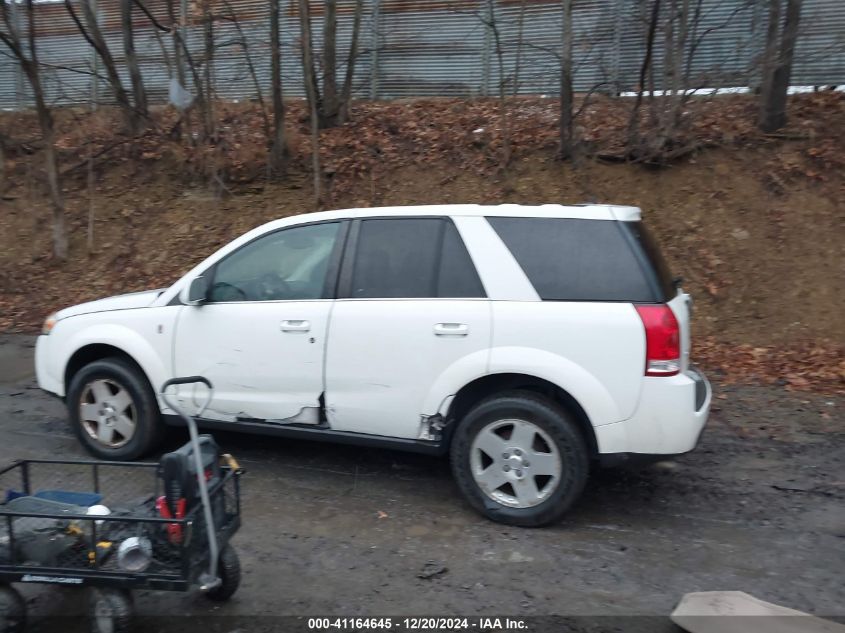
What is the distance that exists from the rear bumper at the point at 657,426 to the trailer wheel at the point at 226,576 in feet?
7.15

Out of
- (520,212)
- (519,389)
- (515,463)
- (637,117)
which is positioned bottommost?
(515,463)

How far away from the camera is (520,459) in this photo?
16.0 feet

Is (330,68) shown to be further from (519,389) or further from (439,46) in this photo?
(519,389)

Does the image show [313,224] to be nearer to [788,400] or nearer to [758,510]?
[758,510]

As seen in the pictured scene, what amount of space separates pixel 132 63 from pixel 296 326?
9784 millimetres

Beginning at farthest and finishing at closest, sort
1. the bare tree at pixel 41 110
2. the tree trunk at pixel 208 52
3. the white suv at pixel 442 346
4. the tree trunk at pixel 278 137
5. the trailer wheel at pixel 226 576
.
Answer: the tree trunk at pixel 278 137, the tree trunk at pixel 208 52, the bare tree at pixel 41 110, the white suv at pixel 442 346, the trailer wheel at pixel 226 576

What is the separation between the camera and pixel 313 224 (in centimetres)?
561

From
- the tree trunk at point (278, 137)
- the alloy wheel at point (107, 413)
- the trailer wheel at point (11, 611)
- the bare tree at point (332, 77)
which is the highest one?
the bare tree at point (332, 77)

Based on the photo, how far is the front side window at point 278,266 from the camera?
553 centimetres

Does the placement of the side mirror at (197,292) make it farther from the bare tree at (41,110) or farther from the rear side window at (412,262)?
the bare tree at (41,110)

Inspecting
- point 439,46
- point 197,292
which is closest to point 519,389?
point 197,292

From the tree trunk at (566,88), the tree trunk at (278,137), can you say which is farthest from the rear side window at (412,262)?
the tree trunk at (278,137)

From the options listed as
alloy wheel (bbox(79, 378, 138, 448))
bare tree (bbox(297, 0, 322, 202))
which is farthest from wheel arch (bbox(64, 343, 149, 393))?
bare tree (bbox(297, 0, 322, 202))

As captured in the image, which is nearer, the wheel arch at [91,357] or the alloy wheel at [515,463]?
the alloy wheel at [515,463]
